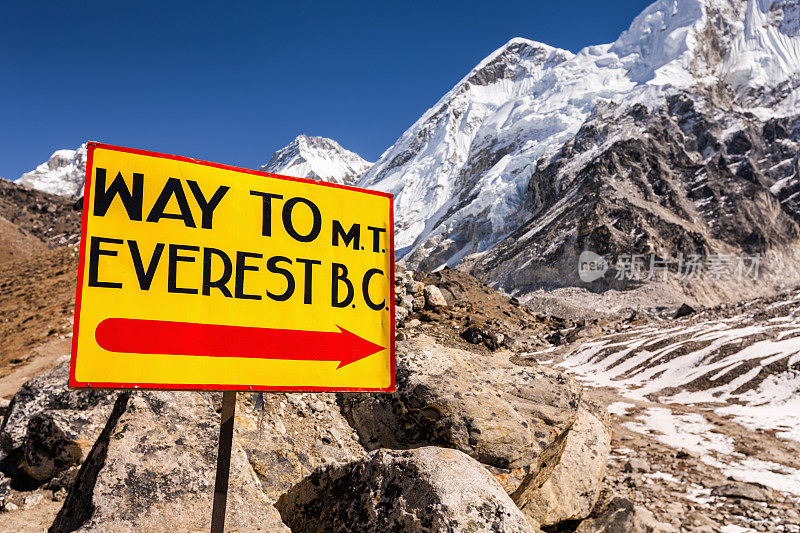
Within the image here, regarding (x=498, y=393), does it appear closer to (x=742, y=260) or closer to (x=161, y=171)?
(x=161, y=171)

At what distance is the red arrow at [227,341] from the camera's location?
2.79 metres

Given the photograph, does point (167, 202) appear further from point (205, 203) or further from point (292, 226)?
point (292, 226)

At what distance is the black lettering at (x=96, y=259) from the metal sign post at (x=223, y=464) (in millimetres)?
921

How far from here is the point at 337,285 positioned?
128 inches

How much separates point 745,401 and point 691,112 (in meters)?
117

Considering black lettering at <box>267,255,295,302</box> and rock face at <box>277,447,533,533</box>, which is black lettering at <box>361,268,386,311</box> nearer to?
black lettering at <box>267,255,295,302</box>

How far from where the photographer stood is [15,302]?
23.1 m

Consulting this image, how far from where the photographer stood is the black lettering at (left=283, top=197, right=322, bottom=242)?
3.17 m

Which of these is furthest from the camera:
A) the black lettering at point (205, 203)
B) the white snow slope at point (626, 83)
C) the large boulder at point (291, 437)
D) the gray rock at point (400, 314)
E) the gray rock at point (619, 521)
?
the white snow slope at point (626, 83)

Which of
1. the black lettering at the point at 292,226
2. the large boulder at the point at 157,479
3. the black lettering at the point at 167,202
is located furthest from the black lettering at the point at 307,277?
the large boulder at the point at 157,479

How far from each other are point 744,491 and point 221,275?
10029 millimetres

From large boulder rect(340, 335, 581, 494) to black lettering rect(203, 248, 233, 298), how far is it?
3029mm

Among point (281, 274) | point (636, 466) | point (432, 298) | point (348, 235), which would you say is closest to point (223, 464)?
point (281, 274)

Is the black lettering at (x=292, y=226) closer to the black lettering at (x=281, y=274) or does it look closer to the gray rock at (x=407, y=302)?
the black lettering at (x=281, y=274)
